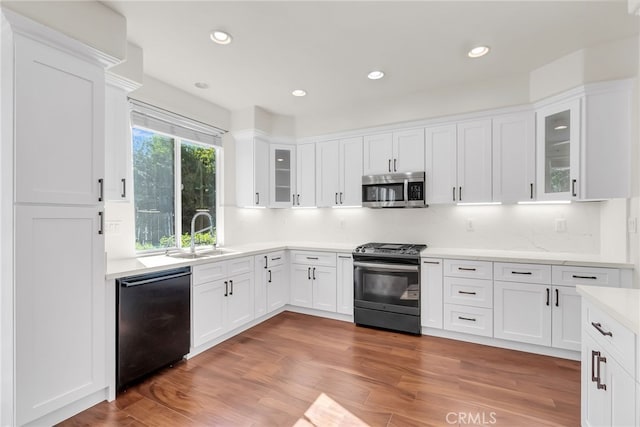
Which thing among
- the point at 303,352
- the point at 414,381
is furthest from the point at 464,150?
the point at 303,352

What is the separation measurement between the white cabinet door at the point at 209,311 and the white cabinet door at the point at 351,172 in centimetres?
187

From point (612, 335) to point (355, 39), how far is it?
8.14 feet

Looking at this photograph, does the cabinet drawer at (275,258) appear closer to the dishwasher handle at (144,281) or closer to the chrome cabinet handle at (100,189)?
the dishwasher handle at (144,281)

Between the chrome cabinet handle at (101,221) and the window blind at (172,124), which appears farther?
the window blind at (172,124)

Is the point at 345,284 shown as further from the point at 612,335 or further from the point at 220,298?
the point at 612,335

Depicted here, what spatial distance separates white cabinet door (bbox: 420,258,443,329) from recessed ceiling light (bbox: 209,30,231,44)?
2.81 m

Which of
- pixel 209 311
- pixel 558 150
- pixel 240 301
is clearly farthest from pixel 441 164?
pixel 209 311

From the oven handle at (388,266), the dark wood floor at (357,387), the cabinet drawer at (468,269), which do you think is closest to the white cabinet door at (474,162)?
the cabinet drawer at (468,269)

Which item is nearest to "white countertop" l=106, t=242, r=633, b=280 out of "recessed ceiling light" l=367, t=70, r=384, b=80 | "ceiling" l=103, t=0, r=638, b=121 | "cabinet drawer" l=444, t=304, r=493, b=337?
"cabinet drawer" l=444, t=304, r=493, b=337

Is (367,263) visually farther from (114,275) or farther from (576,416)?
(114,275)

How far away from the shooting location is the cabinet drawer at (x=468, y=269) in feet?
9.68

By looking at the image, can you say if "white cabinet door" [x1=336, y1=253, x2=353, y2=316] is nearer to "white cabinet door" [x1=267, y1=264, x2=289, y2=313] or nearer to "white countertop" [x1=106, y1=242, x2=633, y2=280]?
"white countertop" [x1=106, y1=242, x2=633, y2=280]

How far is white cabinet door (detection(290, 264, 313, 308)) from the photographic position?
3865 mm

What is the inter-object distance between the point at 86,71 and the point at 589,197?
4.04 m
